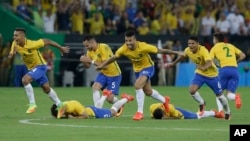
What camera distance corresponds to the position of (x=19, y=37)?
80.7 feet

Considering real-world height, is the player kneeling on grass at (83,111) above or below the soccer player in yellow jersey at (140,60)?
below

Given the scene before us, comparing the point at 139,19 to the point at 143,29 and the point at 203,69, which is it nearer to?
the point at 143,29

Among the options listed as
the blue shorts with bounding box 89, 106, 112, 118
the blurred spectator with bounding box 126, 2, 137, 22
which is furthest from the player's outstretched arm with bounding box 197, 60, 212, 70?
the blurred spectator with bounding box 126, 2, 137, 22

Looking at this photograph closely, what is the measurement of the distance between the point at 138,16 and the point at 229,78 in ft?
63.5

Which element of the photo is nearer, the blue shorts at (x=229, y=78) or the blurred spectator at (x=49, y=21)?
the blue shorts at (x=229, y=78)

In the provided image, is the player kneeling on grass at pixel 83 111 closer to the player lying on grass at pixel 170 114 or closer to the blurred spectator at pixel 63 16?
the player lying on grass at pixel 170 114

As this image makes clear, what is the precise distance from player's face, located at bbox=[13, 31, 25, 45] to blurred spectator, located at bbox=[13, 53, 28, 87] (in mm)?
16775

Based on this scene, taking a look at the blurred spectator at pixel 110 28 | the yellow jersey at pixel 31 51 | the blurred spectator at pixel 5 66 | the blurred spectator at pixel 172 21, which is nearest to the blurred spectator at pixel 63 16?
the blurred spectator at pixel 110 28

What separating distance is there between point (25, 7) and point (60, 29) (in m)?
1.81

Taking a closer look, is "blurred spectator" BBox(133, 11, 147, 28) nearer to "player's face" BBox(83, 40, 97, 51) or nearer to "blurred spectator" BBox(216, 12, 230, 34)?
"blurred spectator" BBox(216, 12, 230, 34)

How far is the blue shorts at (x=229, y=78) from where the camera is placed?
2455 centimetres

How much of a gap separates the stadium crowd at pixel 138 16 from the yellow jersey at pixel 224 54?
1858 cm

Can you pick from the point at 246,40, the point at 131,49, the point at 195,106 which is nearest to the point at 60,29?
the point at 246,40

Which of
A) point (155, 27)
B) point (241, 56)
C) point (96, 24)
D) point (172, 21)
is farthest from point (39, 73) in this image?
point (172, 21)
